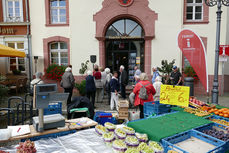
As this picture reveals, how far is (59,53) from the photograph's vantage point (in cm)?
1139

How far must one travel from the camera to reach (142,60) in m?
11.5

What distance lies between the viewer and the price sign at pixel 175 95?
365 centimetres

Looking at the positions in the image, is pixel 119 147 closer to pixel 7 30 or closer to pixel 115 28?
pixel 115 28

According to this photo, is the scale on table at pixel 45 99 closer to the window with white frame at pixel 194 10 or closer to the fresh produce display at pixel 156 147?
the fresh produce display at pixel 156 147

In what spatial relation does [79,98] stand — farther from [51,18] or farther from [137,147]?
[51,18]

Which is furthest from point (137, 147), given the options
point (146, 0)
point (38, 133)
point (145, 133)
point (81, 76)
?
point (146, 0)

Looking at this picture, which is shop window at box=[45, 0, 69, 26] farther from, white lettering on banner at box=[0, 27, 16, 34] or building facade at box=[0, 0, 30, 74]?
white lettering on banner at box=[0, 27, 16, 34]

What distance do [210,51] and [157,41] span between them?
10.7 feet

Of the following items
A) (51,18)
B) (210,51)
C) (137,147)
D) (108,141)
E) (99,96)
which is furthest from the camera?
(51,18)

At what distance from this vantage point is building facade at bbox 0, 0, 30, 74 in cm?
1113

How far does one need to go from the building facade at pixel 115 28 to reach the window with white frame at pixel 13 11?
0.49m

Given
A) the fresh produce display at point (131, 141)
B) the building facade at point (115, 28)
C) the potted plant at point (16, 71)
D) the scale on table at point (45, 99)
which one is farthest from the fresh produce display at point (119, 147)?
the potted plant at point (16, 71)

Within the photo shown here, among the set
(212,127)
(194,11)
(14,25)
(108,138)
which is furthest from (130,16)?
(108,138)

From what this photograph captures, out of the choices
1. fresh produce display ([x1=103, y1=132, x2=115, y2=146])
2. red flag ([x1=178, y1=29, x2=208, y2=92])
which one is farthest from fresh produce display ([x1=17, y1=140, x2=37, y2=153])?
red flag ([x1=178, y1=29, x2=208, y2=92])
